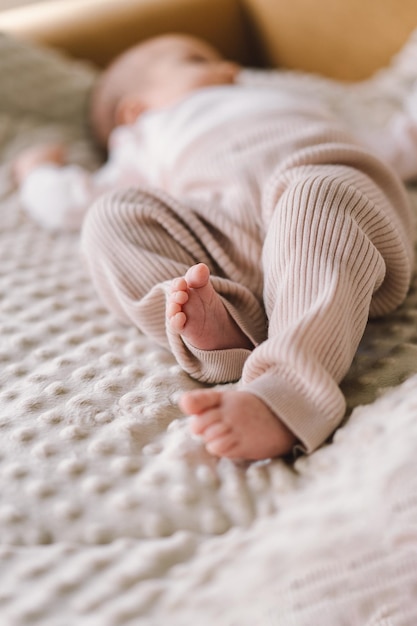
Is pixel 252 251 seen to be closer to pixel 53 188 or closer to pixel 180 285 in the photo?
pixel 180 285

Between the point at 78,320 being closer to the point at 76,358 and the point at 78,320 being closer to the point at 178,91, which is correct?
the point at 76,358

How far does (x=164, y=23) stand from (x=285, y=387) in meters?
1.21

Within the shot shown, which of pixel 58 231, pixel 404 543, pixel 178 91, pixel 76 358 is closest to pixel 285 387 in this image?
pixel 404 543

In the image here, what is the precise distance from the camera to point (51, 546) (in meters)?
0.47

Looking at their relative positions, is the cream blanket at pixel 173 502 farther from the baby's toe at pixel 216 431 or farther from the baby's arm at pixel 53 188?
the baby's arm at pixel 53 188

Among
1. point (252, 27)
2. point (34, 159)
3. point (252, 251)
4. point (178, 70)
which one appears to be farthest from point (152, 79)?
point (252, 251)

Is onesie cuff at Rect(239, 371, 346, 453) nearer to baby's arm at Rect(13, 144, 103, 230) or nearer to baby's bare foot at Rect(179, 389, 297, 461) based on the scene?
baby's bare foot at Rect(179, 389, 297, 461)

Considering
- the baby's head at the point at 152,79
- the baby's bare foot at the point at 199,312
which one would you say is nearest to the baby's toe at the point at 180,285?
the baby's bare foot at the point at 199,312

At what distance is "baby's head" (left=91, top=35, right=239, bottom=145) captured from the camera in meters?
1.16

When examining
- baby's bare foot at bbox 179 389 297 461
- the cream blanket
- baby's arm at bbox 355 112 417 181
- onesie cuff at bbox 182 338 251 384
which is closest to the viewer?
the cream blanket

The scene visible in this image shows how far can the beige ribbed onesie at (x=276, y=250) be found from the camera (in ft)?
1.74

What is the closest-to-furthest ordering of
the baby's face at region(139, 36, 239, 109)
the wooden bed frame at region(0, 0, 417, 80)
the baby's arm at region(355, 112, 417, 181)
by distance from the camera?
the baby's arm at region(355, 112, 417, 181)
the baby's face at region(139, 36, 239, 109)
the wooden bed frame at region(0, 0, 417, 80)

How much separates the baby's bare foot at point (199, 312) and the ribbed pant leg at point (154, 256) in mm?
24

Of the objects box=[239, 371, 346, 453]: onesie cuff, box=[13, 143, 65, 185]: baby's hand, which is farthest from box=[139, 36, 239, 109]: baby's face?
box=[239, 371, 346, 453]: onesie cuff
